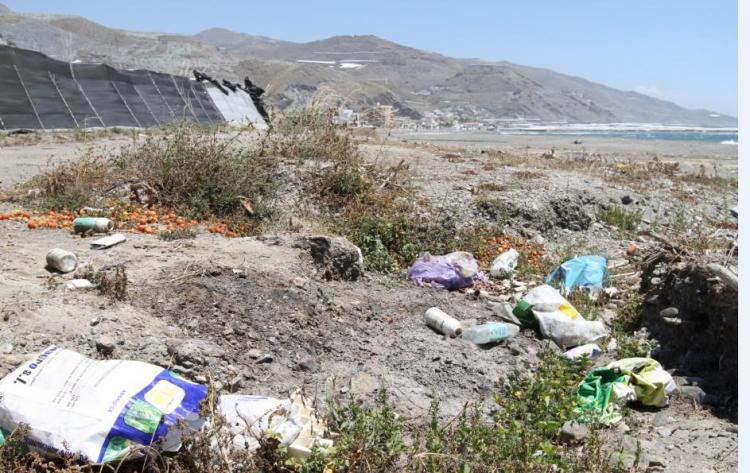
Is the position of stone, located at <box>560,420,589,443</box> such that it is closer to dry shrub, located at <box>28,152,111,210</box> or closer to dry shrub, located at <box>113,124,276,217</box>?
dry shrub, located at <box>113,124,276,217</box>

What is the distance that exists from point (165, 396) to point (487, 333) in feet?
8.27

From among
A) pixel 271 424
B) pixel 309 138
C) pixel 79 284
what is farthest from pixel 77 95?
pixel 271 424

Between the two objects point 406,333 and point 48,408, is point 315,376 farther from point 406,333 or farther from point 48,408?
point 48,408

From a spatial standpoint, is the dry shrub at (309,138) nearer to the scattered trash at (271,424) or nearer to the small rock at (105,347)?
the small rock at (105,347)

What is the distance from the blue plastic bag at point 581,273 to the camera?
233 inches

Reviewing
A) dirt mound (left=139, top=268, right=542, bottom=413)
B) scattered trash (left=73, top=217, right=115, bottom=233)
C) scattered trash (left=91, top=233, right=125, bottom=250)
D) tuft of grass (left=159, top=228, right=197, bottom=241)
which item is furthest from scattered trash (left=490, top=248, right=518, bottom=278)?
scattered trash (left=73, top=217, right=115, bottom=233)

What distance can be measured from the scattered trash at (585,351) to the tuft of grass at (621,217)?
4245mm

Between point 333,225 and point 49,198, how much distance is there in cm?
265

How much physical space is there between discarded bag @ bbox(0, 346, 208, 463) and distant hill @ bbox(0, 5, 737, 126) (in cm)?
799

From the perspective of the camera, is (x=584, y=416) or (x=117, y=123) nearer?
(x=584, y=416)
